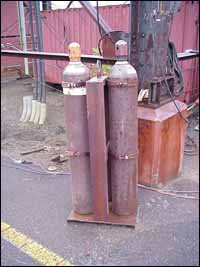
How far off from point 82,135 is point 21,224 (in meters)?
1.28

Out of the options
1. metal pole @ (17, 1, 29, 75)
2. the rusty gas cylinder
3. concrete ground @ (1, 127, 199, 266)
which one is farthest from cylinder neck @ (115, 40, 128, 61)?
Answer: concrete ground @ (1, 127, 199, 266)

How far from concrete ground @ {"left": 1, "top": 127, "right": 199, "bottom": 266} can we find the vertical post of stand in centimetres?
33

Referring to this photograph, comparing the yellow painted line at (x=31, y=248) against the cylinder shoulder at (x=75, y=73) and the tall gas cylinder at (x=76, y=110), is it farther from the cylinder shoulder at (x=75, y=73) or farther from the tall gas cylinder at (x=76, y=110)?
the cylinder shoulder at (x=75, y=73)

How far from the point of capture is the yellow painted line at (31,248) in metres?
1.72

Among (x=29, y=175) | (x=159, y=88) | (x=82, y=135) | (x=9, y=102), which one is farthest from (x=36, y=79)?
(x=29, y=175)

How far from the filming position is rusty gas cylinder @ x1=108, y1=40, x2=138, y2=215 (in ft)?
2.88

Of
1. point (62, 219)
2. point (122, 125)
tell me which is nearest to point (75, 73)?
point (122, 125)

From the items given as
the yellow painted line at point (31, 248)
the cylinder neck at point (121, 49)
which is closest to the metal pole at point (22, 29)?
the cylinder neck at point (121, 49)

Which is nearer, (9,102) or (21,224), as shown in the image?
(9,102)

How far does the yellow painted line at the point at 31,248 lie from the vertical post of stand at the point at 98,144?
69 cm

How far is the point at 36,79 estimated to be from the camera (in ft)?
3.85

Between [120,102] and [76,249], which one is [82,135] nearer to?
[120,102]

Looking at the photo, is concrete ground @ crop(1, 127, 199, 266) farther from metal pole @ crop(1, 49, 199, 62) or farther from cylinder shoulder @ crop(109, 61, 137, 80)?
cylinder shoulder @ crop(109, 61, 137, 80)

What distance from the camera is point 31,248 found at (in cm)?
179
